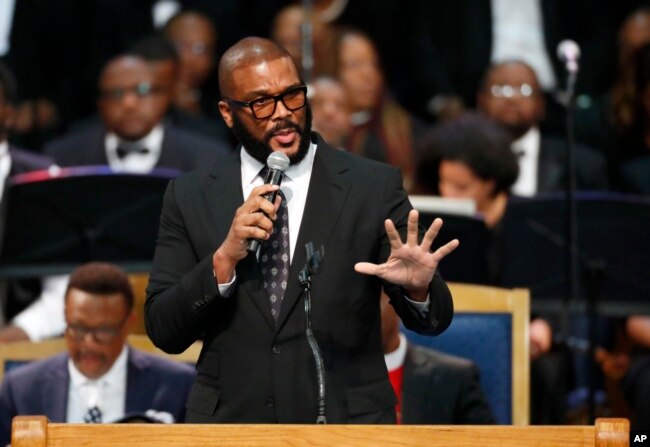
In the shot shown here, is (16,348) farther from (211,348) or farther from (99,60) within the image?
(99,60)

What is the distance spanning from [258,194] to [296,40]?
17.5ft

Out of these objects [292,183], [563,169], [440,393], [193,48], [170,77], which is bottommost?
[440,393]

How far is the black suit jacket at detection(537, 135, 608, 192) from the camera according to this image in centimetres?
704

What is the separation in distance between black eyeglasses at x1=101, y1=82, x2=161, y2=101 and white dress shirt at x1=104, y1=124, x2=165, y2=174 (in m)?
0.18

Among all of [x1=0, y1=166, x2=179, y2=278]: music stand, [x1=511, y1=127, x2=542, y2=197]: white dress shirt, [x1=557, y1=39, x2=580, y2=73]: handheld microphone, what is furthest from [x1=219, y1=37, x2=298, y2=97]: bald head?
[x1=511, y1=127, x2=542, y2=197]: white dress shirt

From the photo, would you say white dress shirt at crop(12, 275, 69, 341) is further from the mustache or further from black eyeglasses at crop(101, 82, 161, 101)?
the mustache

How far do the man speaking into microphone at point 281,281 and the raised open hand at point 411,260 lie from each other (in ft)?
0.13

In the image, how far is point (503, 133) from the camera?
21.8 feet

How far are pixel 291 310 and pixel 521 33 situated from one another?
519 centimetres

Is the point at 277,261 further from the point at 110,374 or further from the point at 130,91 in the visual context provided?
the point at 130,91

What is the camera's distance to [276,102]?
3.39m

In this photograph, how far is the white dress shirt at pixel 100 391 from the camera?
4983 mm

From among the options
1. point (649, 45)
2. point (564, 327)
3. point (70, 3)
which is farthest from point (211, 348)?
point (70, 3)

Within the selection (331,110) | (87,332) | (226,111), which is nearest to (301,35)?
(331,110)
